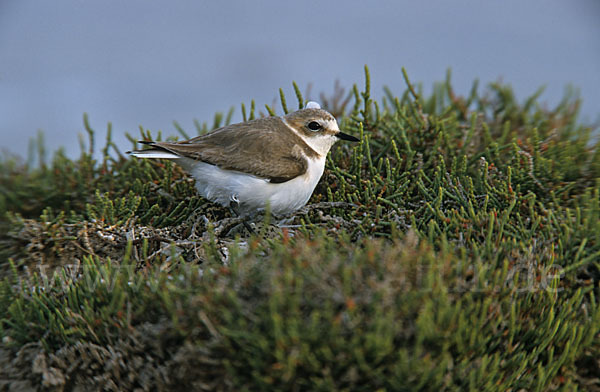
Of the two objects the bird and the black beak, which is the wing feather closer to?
the bird

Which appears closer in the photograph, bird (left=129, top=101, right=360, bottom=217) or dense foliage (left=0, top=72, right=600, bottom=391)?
dense foliage (left=0, top=72, right=600, bottom=391)

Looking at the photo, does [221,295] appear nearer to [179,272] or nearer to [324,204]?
[179,272]

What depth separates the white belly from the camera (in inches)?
163

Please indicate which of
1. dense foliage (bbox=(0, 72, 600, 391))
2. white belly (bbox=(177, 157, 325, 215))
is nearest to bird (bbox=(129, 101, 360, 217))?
white belly (bbox=(177, 157, 325, 215))

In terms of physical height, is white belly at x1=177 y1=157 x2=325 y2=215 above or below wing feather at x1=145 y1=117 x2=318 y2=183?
below

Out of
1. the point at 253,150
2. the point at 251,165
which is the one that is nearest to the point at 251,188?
the point at 251,165

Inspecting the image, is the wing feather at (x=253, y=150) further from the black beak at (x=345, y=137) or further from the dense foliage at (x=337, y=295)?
the dense foliage at (x=337, y=295)

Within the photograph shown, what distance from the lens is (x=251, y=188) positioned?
4145 mm

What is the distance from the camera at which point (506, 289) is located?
285 cm

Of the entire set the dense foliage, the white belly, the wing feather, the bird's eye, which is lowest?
the dense foliage

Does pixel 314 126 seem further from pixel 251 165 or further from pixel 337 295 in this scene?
pixel 337 295

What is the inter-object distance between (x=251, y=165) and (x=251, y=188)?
197 mm

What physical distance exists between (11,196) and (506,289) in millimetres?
4955

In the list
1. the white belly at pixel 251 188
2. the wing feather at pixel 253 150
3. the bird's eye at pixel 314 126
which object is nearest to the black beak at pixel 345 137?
the bird's eye at pixel 314 126
